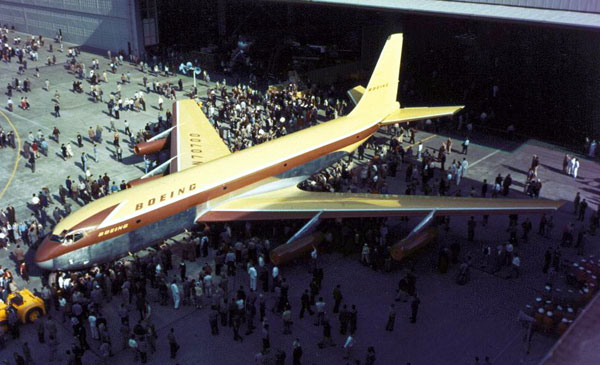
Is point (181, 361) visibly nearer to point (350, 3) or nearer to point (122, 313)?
point (122, 313)

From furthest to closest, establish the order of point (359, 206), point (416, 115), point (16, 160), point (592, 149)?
point (16, 160), point (592, 149), point (416, 115), point (359, 206)

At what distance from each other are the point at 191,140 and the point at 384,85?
48.0 feet

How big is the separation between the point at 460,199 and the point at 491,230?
4.04m

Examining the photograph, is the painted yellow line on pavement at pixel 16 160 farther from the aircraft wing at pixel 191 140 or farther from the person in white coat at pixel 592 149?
the person in white coat at pixel 592 149

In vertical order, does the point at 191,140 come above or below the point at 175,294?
above

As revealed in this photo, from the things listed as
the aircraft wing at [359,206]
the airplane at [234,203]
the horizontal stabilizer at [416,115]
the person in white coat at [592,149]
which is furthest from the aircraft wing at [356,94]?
the person in white coat at [592,149]

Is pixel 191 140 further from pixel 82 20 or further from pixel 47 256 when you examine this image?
pixel 82 20

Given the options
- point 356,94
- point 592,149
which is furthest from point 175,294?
point 592,149

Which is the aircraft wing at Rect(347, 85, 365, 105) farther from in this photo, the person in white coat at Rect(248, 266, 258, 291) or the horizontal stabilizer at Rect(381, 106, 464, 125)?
the person in white coat at Rect(248, 266, 258, 291)

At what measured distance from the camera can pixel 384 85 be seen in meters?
39.9

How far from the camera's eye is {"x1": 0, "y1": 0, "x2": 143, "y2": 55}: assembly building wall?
71.3 meters

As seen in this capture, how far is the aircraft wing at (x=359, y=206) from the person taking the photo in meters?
28.7

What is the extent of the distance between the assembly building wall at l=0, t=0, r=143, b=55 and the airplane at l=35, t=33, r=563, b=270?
1620 inches

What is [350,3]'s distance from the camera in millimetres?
46594
